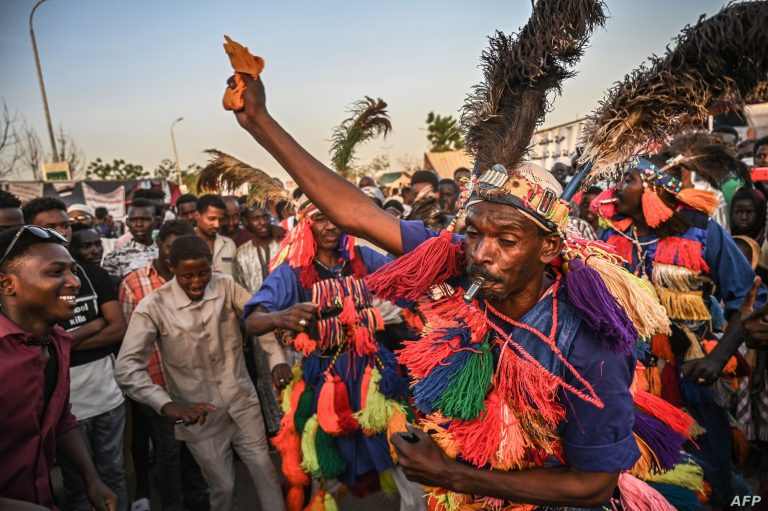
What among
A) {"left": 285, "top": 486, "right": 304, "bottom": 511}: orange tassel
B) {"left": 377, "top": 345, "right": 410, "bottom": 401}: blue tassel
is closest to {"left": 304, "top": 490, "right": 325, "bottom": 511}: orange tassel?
{"left": 285, "top": 486, "right": 304, "bottom": 511}: orange tassel

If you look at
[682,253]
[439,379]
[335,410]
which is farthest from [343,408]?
[682,253]

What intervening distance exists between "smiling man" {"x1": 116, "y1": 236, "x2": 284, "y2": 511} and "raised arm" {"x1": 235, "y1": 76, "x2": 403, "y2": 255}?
2194mm

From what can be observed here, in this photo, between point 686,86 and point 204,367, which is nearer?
point 686,86

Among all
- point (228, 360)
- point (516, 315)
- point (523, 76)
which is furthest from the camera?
point (228, 360)

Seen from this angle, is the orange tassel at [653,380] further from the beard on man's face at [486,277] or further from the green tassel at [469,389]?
the beard on man's face at [486,277]

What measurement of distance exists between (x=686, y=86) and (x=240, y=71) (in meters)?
1.39

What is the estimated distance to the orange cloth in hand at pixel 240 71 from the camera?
1.49 m

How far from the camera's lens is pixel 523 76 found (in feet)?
5.72

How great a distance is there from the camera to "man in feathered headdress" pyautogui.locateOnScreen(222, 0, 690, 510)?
Result: 1.62m

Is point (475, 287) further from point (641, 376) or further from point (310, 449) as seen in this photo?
point (310, 449)

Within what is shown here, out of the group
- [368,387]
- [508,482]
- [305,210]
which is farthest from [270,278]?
[508,482]

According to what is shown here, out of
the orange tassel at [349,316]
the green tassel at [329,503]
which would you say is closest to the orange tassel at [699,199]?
the orange tassel at [349,316]

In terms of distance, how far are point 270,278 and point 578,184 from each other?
2.36 m

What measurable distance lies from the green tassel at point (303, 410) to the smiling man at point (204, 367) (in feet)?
1.27
